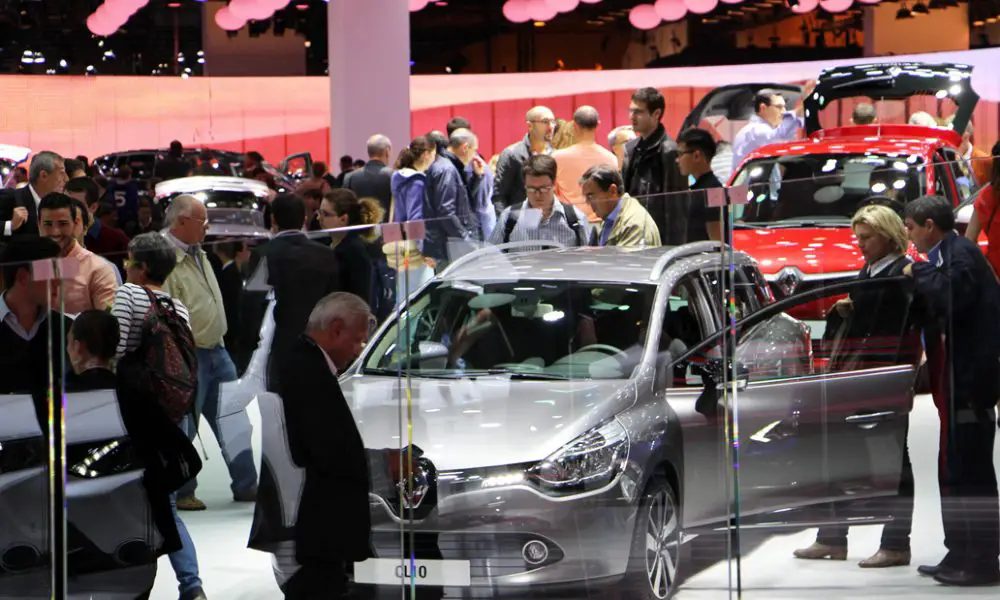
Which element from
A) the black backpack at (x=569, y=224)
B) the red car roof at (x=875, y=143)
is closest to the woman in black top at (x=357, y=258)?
the black backpack at (x=569, y=224)

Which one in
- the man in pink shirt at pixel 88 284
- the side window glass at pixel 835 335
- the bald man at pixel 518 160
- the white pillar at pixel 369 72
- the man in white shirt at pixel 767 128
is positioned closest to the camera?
the man in pink shirt at pixel 88 284

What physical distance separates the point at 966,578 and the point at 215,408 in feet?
9.80

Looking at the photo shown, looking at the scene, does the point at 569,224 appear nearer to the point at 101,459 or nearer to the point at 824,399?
the point at 824,399

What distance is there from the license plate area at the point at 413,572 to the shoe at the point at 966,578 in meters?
1.92

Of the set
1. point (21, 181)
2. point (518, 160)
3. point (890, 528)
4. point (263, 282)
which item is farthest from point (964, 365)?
point (21, 181)

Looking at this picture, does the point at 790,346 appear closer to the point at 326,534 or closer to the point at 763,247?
the point at 763,247

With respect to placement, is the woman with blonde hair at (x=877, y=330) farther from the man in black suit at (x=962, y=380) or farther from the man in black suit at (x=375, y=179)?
the man in black suit at (x=375, y=179)

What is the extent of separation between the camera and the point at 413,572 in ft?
15.9

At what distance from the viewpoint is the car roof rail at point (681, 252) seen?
524 centimetres

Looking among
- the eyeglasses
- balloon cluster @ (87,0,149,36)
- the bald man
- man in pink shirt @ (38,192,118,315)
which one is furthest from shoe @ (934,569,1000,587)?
balloon cluster @ (87,0,149,36)

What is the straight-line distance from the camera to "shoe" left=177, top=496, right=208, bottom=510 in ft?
15.5

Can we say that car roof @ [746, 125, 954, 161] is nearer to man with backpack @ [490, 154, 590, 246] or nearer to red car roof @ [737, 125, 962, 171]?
red car roof @ [737, 125, 962, 171]

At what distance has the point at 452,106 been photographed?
22203mm

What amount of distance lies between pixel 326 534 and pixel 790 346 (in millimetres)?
1929
